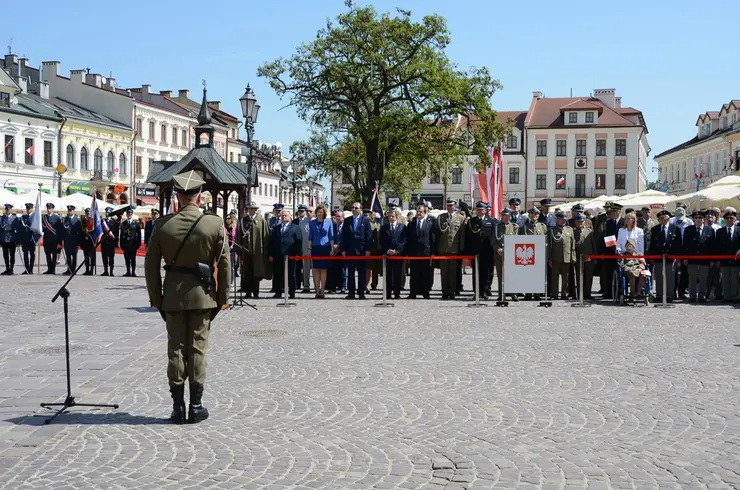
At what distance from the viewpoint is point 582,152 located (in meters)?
94.9

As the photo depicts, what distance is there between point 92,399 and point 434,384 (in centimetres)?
333

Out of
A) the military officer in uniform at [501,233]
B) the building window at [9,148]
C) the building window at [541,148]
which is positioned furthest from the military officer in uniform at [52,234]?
the building window at [541,148]

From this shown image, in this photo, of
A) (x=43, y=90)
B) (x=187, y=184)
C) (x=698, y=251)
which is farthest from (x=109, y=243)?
(x=43, y=90)

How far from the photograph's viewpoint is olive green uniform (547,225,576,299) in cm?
1875

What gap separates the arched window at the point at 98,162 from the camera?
71875 mm

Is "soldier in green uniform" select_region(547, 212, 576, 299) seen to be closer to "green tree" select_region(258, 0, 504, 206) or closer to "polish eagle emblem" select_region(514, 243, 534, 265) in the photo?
"polish eagle emblem" select_region(514, 243, 534, 265)

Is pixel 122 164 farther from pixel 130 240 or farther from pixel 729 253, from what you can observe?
pixel 729 253

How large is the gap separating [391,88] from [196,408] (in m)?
36.6

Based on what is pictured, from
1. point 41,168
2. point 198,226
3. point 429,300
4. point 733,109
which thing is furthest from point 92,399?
point 733,109

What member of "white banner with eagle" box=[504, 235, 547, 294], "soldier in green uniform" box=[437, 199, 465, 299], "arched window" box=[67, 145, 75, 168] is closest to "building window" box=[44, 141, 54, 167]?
"arched window" box=[67, 145, 75, 168]

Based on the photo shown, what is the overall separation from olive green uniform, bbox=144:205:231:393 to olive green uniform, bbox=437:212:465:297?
1190cm

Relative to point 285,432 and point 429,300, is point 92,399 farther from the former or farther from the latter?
point 429,300

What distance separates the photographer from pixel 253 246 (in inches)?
728

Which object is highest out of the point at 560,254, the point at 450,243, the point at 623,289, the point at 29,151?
the point at 29,151
